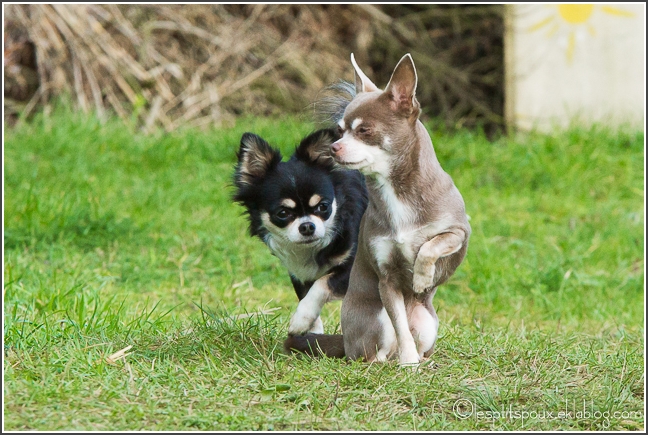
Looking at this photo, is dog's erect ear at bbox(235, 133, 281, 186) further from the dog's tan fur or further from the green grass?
the dog's tan fur

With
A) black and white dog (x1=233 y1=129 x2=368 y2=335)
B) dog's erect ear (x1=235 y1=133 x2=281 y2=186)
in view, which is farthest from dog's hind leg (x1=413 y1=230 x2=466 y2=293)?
dog's erect ear (x1=235 y1=133 x2=281 y2=186)

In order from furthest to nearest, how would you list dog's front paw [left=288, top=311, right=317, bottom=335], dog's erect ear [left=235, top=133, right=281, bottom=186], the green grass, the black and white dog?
dog's erect ear [left=235, top=133, right=281, bottom=186]
the black and white dog
dog's front paw [left=288, top=311, right=317, bottom=335]
the green grass

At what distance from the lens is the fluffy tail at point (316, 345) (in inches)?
146

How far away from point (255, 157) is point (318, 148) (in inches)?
11.3

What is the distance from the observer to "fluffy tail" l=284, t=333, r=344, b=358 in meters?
3.72

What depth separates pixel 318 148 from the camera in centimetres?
393

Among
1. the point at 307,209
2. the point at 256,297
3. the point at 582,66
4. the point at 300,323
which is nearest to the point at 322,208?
the point at 307,209

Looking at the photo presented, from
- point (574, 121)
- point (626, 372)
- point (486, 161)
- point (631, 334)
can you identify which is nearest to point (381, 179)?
point (626, 372)

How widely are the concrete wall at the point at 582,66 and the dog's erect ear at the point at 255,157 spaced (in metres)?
5.45

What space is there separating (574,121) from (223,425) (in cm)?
656

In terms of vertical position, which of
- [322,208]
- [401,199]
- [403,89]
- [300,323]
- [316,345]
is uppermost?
[403,89]

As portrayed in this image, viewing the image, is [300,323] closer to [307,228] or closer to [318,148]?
[307,228]

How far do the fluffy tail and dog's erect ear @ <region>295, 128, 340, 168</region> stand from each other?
30.6 inches

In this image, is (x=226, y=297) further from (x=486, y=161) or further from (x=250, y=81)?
(x=250, y=81)
